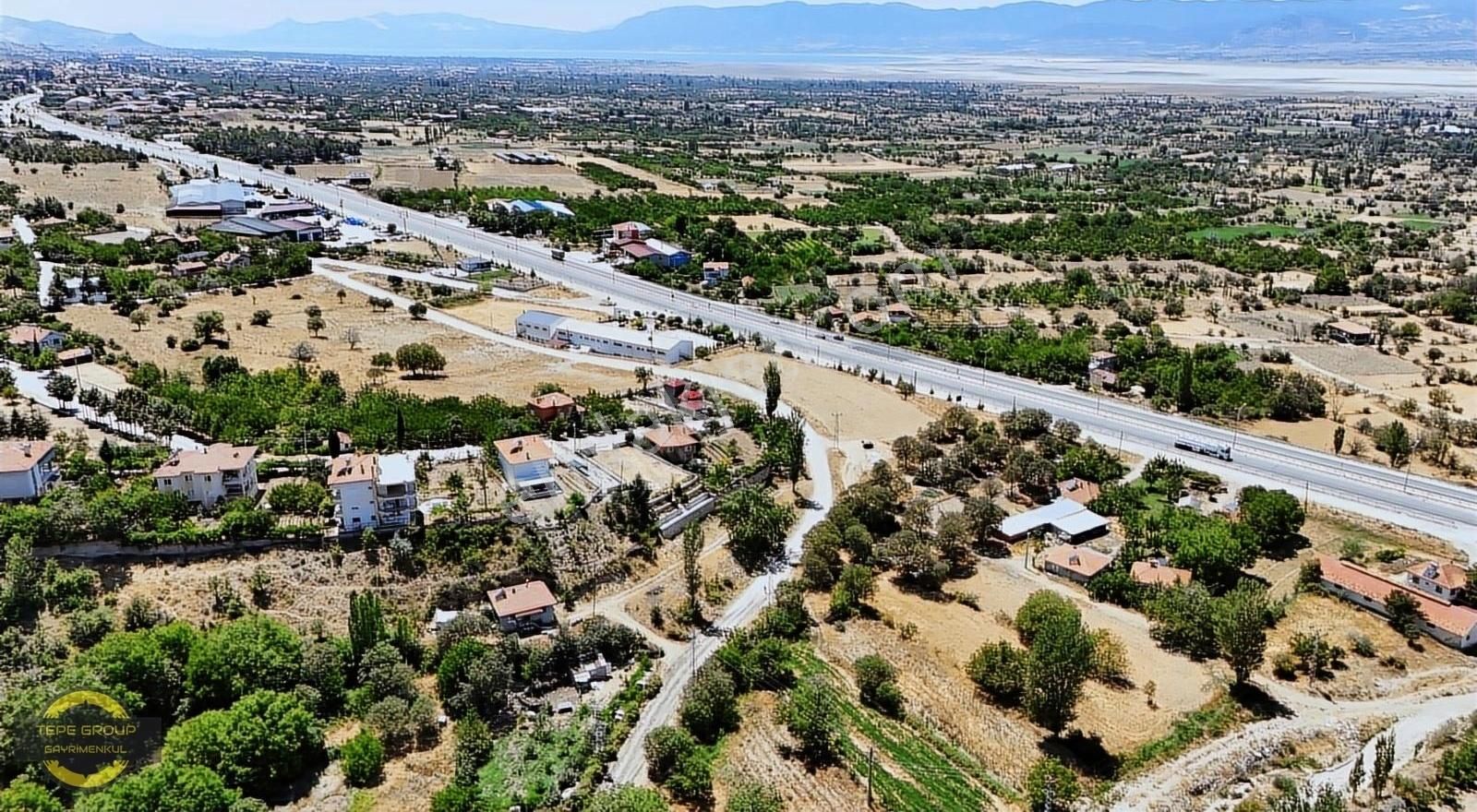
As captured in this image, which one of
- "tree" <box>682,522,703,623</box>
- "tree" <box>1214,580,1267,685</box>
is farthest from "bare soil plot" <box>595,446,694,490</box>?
"tree" <box>1214,580,1267,685</box>

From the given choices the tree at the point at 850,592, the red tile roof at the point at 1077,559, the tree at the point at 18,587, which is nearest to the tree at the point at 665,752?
the tree at the point at 850,592

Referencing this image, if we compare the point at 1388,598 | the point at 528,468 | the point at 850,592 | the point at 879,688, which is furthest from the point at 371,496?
the point at 1388,598

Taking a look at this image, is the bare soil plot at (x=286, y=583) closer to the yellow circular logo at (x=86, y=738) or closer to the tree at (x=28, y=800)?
the yellow circular logo at (x=86, y=738)

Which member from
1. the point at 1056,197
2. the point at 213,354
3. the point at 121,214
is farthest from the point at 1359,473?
the point at 121,214

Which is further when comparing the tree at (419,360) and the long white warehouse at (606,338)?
the long white warehouse at (606,338)

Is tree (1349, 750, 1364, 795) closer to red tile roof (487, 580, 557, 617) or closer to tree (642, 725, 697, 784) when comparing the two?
tree (642, 725, 697, 784)

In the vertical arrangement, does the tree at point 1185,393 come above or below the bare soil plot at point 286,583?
above
